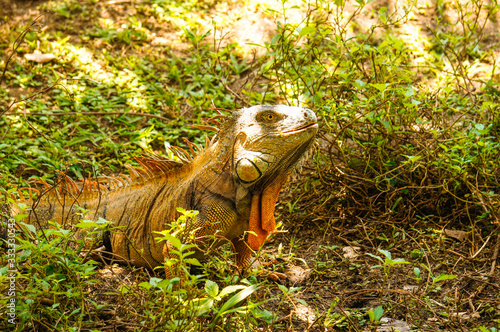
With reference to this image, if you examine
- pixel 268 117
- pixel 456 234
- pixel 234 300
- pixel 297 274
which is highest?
pixel 268 117

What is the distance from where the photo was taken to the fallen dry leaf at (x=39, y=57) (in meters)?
6.39

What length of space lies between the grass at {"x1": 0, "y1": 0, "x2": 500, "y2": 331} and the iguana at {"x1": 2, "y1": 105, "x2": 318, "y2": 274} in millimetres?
250

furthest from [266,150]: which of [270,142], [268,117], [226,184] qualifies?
[226,184]

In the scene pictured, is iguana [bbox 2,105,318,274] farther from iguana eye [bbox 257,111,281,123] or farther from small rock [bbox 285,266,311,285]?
small rock [bbox 285,266,311,285]

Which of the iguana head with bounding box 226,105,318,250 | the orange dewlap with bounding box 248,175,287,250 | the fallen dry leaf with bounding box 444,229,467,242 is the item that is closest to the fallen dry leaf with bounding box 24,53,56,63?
the iguana head with bounding box 226,105,318,250

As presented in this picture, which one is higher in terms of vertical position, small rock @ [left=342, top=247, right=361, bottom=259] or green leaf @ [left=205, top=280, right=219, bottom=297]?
green leaf @ [left=205, top=280, right=219, bottom=297]

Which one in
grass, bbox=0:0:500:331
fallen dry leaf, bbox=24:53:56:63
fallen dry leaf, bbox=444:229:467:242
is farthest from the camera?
fallen dry leaf, bbox=24:53:56:63

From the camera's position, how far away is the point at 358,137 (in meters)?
4.69

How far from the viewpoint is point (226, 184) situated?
3.45m

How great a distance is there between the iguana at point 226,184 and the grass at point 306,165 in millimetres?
250

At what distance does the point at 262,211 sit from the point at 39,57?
14.7 feet

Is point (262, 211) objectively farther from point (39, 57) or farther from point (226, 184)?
point (39, 57)

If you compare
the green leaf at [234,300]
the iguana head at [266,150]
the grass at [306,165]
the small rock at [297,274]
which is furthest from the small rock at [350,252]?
the green leaf at [234,300]

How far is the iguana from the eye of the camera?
328cm
